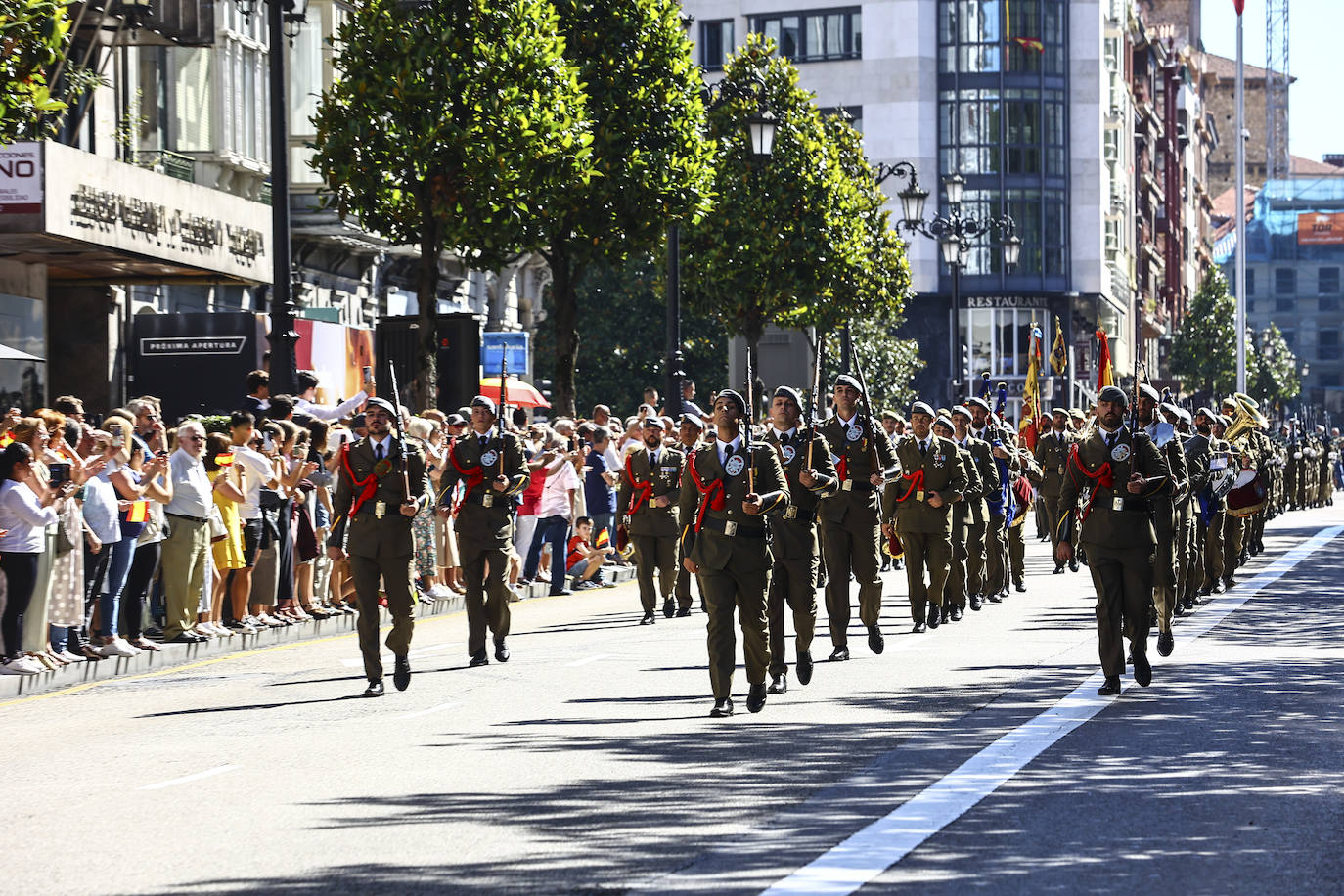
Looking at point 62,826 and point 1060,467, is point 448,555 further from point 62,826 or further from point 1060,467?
point 62,826

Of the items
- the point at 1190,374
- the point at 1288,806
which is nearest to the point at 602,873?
the point at 1288,806

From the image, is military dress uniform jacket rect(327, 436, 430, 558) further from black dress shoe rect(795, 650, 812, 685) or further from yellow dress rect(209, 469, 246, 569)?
yellow dress rect(209, 469, 246, 569)

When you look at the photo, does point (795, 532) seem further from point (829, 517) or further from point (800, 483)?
point (829, 517)

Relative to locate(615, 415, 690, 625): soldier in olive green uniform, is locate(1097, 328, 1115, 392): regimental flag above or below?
above

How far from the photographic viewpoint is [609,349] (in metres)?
55.6

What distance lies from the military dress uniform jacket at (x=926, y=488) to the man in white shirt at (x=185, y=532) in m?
5.66

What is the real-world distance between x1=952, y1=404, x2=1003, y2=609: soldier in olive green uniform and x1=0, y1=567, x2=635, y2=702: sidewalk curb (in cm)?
512

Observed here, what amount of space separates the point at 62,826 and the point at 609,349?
4676cm

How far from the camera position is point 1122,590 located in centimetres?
1350

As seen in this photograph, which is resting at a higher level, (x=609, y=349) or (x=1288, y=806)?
(x=609, y=349)

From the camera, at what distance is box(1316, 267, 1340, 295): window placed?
6407 inches

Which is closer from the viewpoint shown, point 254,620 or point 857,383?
point 857,383

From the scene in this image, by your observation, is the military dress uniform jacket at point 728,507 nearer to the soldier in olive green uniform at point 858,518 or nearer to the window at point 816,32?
the soldier in olive green uniform at point 858,518

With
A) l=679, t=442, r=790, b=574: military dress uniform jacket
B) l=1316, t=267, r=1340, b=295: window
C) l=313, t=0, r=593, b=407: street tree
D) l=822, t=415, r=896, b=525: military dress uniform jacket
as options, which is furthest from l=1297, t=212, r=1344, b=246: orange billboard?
l=679, t=442, r=790, b=574: military dress uniform jacket
